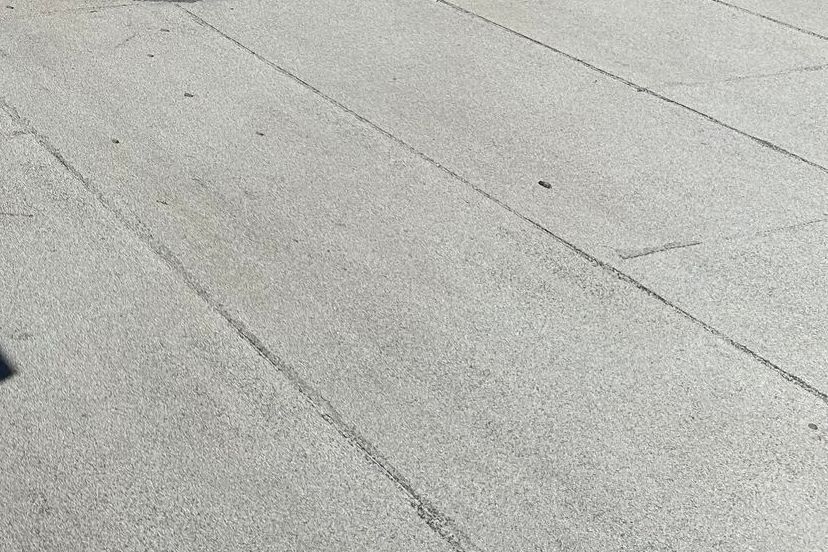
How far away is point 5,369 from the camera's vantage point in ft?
16.2

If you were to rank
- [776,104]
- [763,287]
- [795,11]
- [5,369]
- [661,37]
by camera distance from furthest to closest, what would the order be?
[795,11], [661,37], [776,104], [763,287], [5,369]

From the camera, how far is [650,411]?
4.98 meters

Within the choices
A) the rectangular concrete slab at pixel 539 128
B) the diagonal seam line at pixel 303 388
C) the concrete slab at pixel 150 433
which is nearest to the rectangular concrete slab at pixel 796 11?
the rectangular concrete slab at pixel 539 128

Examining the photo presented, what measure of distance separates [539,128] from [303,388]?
11.5 feet

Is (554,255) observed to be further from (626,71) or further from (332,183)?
(626,71)

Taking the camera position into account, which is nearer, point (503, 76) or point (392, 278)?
point (392, 278)

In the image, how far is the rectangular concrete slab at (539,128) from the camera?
6.80m

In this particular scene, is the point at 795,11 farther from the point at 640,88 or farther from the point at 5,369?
the point at 5,369

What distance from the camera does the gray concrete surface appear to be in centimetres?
433

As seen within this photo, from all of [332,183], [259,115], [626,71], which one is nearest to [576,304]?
[332,183]

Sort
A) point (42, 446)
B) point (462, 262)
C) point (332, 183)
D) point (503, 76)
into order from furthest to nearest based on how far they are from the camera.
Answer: point (503, 76) < point (332, 183) < point (462, 262) < point (42, 446)

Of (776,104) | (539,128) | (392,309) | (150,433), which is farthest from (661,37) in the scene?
(150,433)

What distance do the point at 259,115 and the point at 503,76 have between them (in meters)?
2.05

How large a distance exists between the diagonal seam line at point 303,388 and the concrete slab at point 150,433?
35 mm
